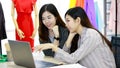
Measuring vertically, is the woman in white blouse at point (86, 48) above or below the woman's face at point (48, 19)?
below

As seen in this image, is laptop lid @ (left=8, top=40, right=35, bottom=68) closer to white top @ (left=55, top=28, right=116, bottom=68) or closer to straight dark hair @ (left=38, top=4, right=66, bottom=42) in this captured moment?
white top @ (left=55, top=28, right=116, bottom=68)

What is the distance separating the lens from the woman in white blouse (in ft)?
6.23

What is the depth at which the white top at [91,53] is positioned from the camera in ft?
6.22

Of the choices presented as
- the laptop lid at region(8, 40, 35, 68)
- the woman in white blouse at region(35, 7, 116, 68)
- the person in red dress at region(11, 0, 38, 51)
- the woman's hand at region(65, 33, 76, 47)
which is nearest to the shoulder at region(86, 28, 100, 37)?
the woman in white blouse at region(35, 7, 116, 68)

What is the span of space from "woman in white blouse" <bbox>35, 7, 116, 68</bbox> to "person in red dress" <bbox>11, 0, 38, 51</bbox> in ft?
6.32

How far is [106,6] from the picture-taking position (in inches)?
204

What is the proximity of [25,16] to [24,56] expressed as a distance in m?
2.18

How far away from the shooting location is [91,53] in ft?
6.37

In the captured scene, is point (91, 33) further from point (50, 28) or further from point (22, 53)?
point (50, 28)

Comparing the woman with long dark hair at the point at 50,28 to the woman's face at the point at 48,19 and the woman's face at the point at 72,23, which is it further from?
the woman's face at the point at 72,23

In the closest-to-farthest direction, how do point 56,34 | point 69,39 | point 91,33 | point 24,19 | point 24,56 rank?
point 24,56 < point 91,33 < point 69,39 < point 56,34 < point 24,19

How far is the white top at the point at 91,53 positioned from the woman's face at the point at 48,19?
613 mm

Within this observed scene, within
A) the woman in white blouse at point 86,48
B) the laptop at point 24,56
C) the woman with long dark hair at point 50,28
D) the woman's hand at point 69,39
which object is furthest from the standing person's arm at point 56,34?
the laptop at point 24,56

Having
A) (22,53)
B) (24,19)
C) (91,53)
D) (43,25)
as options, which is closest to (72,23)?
(91,53)
